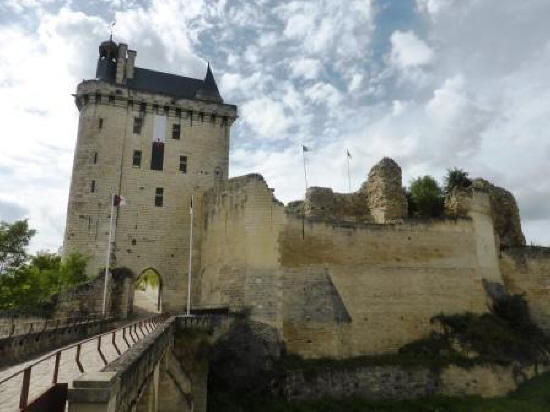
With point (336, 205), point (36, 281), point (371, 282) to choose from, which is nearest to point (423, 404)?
point (371, 282)

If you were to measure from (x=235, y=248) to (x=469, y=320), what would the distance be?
37.3ft

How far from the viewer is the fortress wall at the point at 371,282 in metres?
20.0

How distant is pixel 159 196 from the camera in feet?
89.5

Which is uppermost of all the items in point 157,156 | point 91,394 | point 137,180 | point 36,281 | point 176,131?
point 176,131

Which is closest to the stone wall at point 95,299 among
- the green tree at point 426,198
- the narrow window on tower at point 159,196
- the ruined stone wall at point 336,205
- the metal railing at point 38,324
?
the metal railing at point 38,324

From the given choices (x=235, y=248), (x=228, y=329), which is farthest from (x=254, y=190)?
(x=228, y=329)

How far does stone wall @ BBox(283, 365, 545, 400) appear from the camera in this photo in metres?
17.9

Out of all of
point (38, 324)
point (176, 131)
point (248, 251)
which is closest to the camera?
point (38, 324)

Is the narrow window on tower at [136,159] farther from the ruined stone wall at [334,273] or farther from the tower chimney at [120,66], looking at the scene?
the ruined stone wall at [334,273]

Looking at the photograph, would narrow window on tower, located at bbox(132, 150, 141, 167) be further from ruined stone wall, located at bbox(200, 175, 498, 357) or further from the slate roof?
ruined stone wall, located at bbox(200, 175, 498, 357)

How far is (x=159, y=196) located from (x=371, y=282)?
13.2 m

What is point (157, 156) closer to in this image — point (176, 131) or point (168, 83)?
point (176, 131)

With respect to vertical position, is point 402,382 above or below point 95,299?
below

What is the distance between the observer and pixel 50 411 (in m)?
4.64
